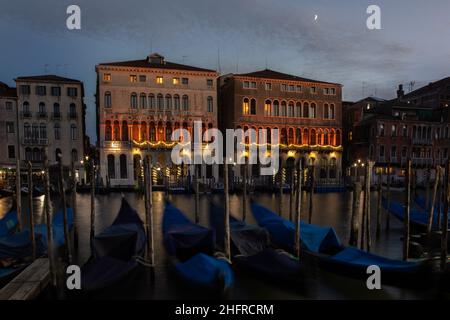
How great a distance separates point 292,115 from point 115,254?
24.5 metres

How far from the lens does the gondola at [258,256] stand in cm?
696

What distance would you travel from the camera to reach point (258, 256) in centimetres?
734

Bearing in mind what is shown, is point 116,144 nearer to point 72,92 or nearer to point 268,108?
point 72,92

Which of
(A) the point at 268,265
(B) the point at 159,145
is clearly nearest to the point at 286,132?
(B) the point at 159,145

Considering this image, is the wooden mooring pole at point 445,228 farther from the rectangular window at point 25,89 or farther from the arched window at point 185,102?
the rectangular window at point 25,89

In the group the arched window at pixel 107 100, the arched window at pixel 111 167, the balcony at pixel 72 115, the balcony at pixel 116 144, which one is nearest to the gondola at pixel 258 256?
the balcony at pixel 116 144

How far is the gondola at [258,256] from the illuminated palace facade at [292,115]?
19.5 meters

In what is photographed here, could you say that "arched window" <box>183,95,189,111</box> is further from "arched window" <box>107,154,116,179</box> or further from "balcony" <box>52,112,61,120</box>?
"balcony" <box>52,112,61,120</box>

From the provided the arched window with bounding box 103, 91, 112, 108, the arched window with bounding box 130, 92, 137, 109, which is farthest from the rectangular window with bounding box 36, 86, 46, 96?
the arched window with bounding box 130, 92, 137, 109

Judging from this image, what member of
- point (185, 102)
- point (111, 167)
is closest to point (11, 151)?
point (111, 167)

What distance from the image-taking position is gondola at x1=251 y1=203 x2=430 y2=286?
637 cm
